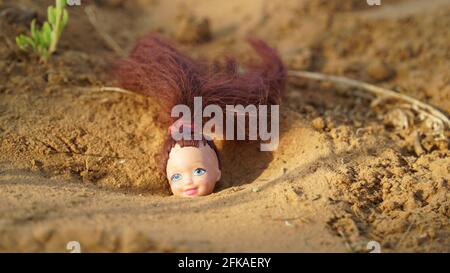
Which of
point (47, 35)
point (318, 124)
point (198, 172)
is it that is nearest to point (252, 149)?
point (318, 124)

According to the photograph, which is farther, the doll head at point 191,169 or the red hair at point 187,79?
the red hair at point 187,79

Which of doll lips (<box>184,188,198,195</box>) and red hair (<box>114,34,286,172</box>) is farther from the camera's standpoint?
red hair (<box>114,34,286,172</box>)

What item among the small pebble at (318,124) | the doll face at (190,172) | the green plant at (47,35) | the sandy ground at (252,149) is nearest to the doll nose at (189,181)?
the doll face at (190,172)

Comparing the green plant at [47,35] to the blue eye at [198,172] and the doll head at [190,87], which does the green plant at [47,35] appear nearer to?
the doll head at [190,87]

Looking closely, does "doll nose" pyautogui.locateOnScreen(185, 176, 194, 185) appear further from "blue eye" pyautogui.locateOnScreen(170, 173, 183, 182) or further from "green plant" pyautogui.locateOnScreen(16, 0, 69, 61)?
"green plant" pyautogui.locateOnScreen(16, 0, 69, 61)

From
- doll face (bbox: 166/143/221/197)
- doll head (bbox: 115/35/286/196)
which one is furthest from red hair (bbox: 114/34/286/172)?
doll face (bbox: 166/143/221/197)

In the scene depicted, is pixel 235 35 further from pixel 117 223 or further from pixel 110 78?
pixel 117 223

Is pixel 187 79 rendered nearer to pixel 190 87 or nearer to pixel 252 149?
pixel 190 87

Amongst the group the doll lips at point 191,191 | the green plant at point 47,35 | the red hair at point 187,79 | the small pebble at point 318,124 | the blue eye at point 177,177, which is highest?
the green plant at point 47,35

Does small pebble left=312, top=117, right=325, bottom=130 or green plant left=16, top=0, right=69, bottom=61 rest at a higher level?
green plant left=16, top=0, right=69, bottom=61
